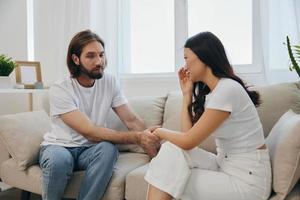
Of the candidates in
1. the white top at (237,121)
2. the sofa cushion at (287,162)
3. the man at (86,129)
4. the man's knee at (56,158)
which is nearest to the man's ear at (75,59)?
the man at (86,129)

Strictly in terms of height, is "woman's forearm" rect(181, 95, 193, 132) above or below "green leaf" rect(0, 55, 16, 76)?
below

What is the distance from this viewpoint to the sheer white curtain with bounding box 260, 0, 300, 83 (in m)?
2.40

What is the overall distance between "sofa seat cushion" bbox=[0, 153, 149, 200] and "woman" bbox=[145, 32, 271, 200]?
0.37 m

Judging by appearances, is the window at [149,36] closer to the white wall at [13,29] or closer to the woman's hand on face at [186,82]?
the white wall at [13,29]

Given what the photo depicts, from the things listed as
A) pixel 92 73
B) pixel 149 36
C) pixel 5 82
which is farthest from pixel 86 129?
pixel 149 36

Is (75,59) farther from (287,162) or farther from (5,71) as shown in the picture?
(287,162)

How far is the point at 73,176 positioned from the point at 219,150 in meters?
0.80

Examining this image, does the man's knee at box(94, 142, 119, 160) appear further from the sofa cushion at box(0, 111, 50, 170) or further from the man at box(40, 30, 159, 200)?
the sofa cushion at box(0, 111, 50, 170)

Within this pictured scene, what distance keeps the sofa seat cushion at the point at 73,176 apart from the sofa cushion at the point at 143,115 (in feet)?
0.35

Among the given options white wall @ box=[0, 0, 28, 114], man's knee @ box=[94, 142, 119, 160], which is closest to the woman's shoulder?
man's knee @ box=[94, 142, 119, 160]

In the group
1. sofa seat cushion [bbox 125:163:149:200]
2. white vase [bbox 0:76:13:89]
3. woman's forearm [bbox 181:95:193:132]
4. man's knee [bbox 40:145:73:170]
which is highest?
white vase [bbox 0:76:13:89]

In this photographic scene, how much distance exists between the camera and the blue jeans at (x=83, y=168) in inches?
66.1

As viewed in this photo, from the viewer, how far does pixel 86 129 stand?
6.27ft

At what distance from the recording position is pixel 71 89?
2.02 metres
